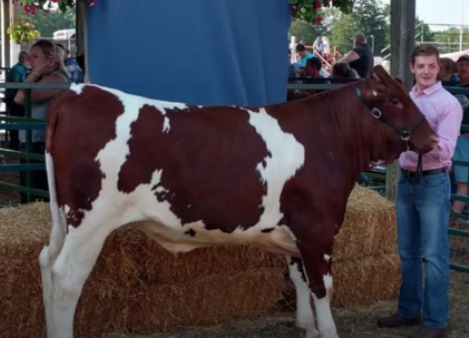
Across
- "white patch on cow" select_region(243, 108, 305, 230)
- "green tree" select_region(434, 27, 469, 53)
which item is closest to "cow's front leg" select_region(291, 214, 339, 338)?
"white patch on cow" select_region(243, 108, 305, 230)

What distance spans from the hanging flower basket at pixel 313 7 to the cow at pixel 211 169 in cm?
91

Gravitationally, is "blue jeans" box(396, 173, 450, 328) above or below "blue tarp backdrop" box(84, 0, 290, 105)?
below

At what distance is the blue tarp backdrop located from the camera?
5051mm

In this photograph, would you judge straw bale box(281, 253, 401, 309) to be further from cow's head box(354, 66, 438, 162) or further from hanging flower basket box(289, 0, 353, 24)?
hanging flower basket box(289, 0, 353, 24)

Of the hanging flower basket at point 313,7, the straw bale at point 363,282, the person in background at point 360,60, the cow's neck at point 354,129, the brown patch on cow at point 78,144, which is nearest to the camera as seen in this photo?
the brown patch on cow at point 78,144

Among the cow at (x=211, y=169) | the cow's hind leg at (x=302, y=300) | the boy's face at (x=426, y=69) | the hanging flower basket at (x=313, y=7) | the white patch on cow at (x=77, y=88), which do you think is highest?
the hanging flower basket at (x=313, y=7)

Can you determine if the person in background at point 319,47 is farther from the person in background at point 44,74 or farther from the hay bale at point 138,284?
A: the hay bale at point 138,284

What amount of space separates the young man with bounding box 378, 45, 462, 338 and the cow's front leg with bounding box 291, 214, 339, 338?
77 cm

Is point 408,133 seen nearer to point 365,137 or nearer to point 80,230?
point 365,137

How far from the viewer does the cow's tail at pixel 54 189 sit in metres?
4.23

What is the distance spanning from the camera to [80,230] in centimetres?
417

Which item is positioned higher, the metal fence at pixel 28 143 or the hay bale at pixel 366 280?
the metal fence at pixel 28 143

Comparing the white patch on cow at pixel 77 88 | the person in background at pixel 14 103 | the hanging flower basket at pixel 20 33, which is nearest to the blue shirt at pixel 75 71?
the person in background at pixel 14 103

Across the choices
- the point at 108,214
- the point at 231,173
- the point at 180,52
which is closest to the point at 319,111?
the point at 231,173
